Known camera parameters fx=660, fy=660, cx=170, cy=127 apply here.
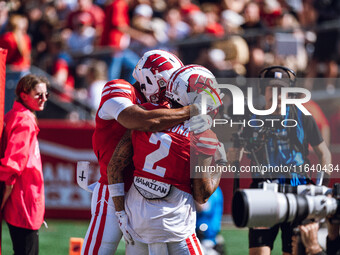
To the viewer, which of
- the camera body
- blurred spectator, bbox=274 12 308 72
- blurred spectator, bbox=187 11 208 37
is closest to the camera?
the camera body

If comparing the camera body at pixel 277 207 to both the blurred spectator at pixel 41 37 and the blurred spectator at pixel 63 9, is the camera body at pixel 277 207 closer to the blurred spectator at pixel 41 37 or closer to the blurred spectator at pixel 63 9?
the blurred spectator at pixel 41 37

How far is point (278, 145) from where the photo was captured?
5.57 metres

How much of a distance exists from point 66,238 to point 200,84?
4935mm

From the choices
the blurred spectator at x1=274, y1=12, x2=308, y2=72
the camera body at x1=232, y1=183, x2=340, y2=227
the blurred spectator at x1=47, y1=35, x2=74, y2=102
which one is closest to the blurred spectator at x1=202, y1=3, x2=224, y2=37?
the blurred spectator at x1=274, y1=12, x2=308, y2=72

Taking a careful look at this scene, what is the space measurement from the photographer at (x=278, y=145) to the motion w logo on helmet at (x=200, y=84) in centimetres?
116

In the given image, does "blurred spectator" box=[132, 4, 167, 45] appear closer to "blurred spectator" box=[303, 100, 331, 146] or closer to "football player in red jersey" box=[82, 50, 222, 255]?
"blurred spectator" box=[303, 100, 331, 146]

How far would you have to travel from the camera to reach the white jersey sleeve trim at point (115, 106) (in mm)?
4484

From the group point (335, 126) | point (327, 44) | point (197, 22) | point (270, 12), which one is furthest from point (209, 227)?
point (197, 22)

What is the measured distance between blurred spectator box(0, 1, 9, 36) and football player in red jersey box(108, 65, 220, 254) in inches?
340

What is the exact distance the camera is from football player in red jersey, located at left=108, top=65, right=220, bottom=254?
4.32 m

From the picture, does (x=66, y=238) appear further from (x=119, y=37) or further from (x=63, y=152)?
(x=119, y=37)

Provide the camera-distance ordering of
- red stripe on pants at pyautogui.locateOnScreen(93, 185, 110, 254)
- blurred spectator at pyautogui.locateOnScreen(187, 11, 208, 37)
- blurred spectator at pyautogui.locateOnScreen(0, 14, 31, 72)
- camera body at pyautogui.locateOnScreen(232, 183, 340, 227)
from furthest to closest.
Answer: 1. blurred spectator at pyautogui.locateOnScreen(187, 11, 208, 37)
2. blurred spectator at pyautogui.locateOnScreen(0, 14, 31, 72)
3. red stripe on pants at pyautogui.locateOnScreen(93, 185, 110, 254)
4. camera body at pyautogui.locateOnScreen(232, 183, 340, 227)

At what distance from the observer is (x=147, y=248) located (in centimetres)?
448

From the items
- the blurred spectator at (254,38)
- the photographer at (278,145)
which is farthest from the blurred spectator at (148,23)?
the photographer at (278,145)
